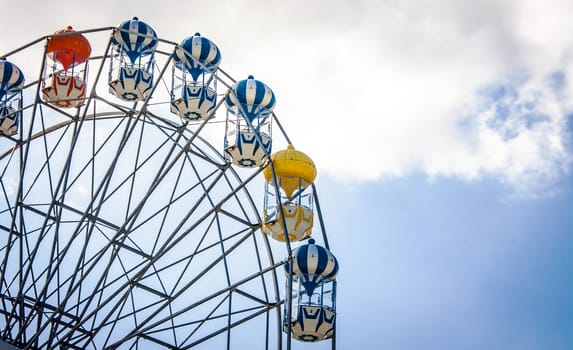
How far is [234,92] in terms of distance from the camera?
932 inches

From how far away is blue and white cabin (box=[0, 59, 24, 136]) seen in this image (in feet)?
85.1

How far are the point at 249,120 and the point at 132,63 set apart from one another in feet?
12.5

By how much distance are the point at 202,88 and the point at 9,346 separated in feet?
26.5

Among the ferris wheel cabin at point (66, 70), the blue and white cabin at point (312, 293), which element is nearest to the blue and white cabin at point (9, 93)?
the ferris wheel cabin at point (66, 70)

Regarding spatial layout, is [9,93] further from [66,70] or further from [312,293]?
[312,293]

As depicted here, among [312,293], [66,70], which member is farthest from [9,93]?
[312,293]

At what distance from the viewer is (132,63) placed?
24.9m

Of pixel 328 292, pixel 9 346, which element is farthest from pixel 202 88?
pixel 9 346

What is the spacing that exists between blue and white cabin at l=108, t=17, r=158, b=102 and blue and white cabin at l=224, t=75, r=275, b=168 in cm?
243

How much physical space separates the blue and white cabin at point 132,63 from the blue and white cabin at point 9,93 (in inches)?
132

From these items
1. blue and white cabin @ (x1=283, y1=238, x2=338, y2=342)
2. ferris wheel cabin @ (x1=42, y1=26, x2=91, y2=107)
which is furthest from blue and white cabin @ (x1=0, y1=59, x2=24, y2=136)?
blue and white cabin @ (x1=283, y1=238, x2=338, y2=342)

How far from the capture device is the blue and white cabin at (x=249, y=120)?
23391 millimetres

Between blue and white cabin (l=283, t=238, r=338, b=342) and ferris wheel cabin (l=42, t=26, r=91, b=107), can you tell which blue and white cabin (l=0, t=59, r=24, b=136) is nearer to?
ferris wheel cabin (l=42, t=26, r=91, b=107)

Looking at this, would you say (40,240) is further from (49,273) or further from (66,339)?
(66,339)
